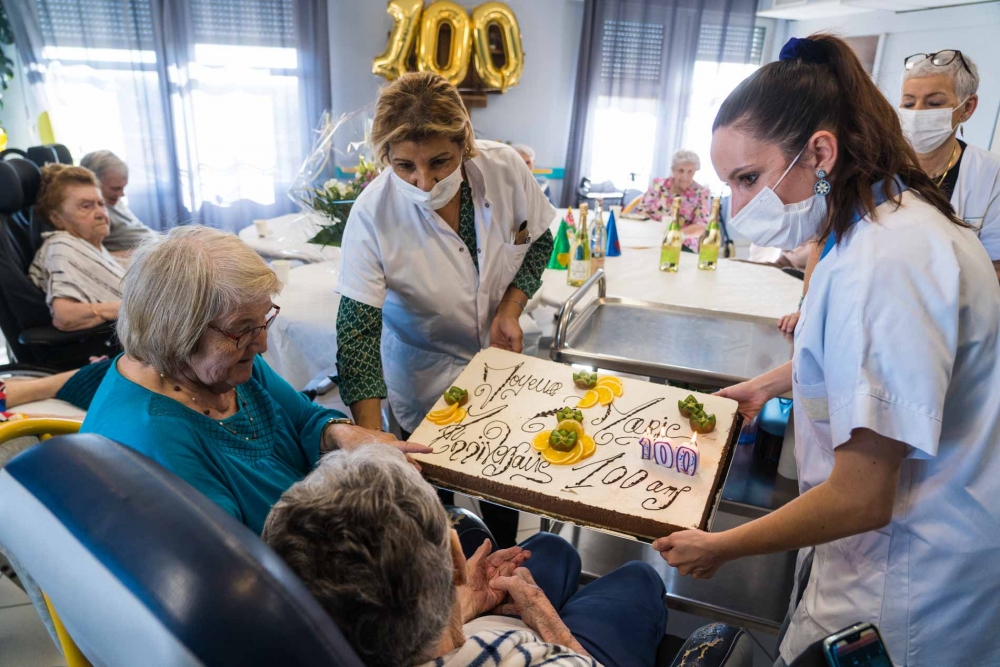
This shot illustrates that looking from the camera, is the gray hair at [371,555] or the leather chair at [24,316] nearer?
the gray hair at [371,555]

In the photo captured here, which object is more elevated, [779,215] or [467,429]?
[779,215]

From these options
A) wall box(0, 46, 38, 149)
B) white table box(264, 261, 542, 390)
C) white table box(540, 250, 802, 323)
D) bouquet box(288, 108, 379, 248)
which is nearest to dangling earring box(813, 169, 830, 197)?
white table box(540, 250, 802, 323)

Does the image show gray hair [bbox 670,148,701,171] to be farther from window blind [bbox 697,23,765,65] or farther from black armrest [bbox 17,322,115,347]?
black armrest [bbox 17,322,115,347]

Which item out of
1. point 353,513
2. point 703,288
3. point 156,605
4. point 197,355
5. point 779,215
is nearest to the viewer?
point 156,605

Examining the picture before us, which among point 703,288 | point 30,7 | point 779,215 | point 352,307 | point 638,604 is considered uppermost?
point 30,7

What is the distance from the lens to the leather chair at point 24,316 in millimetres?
2434

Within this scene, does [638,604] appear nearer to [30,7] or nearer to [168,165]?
[168,165]

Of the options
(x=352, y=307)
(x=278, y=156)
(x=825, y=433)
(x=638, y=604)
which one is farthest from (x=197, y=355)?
(x=278, y=156)

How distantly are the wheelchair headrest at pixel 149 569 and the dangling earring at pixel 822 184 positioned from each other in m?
0.84

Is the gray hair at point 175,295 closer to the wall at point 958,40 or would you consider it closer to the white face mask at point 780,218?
the white face mask at point 780,218

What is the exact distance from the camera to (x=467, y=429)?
1.30 m

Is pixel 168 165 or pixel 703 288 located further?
pixel 168 165

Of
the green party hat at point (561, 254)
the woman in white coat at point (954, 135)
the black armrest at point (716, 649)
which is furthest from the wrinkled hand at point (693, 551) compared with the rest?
the green party hat at point (561, 254)

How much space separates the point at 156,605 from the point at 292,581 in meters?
0.11
